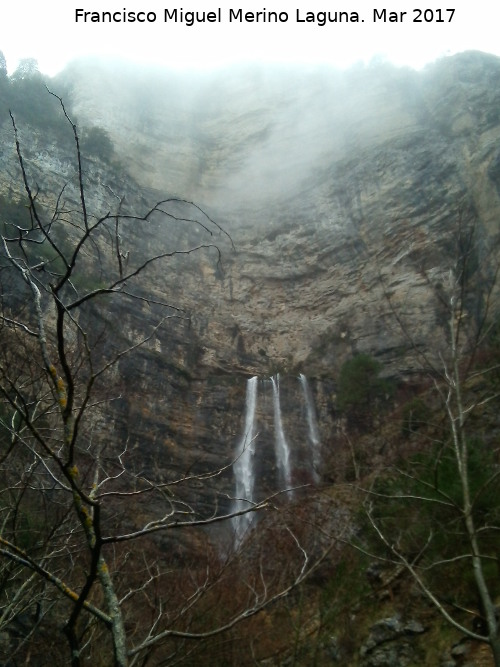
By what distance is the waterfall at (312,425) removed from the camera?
73.8 ft

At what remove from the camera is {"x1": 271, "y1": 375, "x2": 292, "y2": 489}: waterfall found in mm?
21922

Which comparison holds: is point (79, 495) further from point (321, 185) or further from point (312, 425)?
point (321, 185)

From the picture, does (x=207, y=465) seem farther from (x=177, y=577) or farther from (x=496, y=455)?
(x=496, y=455)

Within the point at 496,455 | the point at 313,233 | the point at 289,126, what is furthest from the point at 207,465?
the point at 289,126

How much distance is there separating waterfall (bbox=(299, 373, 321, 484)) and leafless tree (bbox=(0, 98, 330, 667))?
796 centimetres

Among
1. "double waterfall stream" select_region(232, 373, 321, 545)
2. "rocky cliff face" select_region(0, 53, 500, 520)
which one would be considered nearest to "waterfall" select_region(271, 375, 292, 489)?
"double waterfall stream" select_region(232, 373, 321, 545)

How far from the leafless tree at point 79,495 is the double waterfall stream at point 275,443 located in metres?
5.28

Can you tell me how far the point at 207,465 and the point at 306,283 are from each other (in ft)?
41.1

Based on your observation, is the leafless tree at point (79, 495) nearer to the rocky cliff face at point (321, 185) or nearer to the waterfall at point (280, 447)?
the rocky cliff face at point (321, 185)

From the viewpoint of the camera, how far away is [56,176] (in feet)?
89.0

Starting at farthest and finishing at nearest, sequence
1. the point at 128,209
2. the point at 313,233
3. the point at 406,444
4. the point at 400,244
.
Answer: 1. the point at 313,233
2. the point at 128,209
3. the point at 400,244
4. the point at 406,444

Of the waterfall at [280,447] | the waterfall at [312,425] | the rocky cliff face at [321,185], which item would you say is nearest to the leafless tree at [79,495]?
the rocky cliff face at [321,185]

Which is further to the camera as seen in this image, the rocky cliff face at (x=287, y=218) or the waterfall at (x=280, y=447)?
the rocky cliff face at (x=287, y=218)

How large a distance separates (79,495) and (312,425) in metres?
22.2
